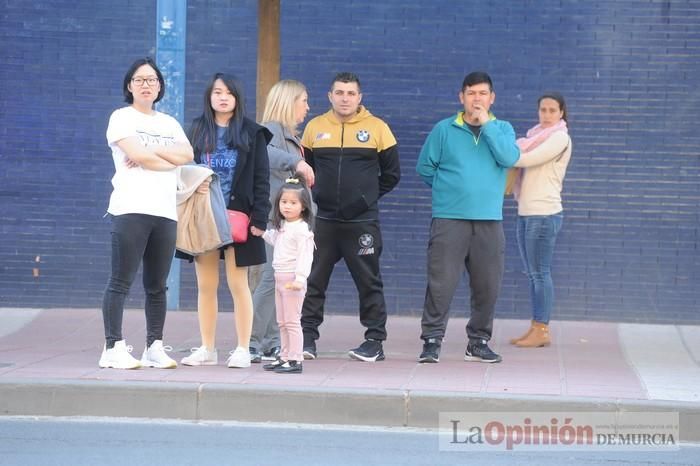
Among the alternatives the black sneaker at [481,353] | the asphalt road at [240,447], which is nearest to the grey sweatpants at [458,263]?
the black sneaker at [481,353]

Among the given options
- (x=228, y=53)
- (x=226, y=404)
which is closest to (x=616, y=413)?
(x=226, y=404)

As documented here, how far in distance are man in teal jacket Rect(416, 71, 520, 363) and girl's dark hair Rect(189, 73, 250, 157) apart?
4.51 ft

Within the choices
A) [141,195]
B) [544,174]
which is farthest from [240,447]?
[544,174]

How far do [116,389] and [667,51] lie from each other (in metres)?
5.63

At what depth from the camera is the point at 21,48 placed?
1052 centimetres

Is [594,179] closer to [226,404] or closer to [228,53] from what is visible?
[228,53]

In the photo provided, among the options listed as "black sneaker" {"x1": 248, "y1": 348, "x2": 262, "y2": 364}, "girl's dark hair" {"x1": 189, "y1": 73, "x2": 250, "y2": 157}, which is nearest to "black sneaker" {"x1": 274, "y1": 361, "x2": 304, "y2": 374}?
"black sneaker" {"x1": 248, "y1": 348, "x2": 262, "y2": 364}

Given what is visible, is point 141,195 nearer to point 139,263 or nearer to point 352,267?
→ point 139,263

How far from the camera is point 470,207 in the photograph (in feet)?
27.2

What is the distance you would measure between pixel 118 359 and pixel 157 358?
0.25 m

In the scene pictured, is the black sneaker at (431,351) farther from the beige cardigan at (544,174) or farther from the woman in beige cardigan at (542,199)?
the beige cardigan at (544,174)

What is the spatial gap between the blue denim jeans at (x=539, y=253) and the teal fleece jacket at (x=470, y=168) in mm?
881

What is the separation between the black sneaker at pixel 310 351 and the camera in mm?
8406

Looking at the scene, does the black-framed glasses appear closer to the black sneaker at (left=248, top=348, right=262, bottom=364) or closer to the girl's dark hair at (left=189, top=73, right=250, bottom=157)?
the girl's dark hair at (left=189, top=73, right=250, bottom=157)
